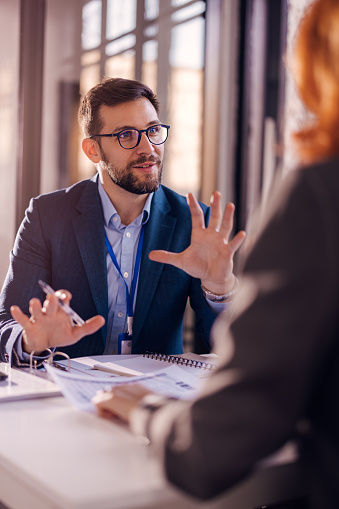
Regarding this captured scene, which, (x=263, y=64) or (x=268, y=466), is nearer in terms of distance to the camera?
(x=268, y=466)

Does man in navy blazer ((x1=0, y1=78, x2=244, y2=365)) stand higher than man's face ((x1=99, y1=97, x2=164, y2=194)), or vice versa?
man's face ((x1=99, y1=97, x2=164, y2=194))

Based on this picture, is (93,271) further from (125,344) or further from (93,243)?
(125,344)

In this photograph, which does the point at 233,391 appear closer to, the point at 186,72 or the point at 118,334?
the point at 118,334

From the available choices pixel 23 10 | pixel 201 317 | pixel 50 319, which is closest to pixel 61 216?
pixel 201 317

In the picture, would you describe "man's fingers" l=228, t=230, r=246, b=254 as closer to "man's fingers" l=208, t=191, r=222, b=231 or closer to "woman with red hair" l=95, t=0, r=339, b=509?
"man's fingers" l=208, t=191, r=222, b=231

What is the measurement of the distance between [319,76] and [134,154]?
1.69 m

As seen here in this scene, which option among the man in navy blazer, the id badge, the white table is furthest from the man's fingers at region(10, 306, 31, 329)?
the id badge

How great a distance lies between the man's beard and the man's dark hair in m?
0.24

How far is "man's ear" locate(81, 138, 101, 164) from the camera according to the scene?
2.57 m

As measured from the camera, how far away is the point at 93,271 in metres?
2.20

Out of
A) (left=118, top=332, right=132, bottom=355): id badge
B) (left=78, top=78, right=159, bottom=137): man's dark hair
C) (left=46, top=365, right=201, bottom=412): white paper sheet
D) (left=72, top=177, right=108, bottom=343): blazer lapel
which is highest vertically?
(left=78, top=78, right=159, bottom=137): man's dark hair

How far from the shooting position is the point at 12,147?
3850 millimetres

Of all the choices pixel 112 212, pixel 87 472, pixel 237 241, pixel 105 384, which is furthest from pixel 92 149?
pixel 87 472

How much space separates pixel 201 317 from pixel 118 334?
304 mm
